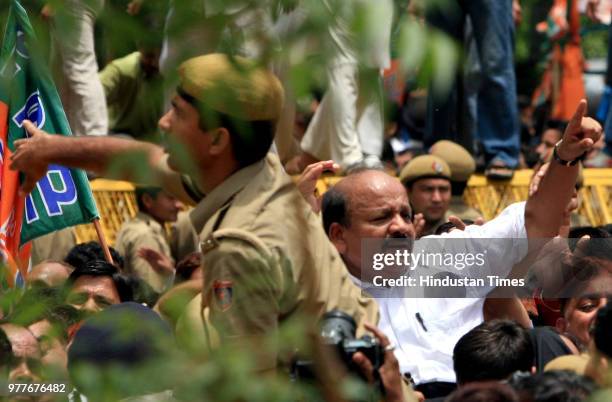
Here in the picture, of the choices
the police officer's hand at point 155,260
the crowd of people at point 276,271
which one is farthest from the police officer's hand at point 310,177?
the police officer's hand at point 155,260

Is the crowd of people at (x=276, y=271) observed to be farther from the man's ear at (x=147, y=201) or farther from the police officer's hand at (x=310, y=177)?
the man's ear at (x=147, y=201)

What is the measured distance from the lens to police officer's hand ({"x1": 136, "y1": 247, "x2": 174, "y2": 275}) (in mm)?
8797

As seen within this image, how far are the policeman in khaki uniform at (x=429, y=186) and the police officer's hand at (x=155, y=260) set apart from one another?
1.60m

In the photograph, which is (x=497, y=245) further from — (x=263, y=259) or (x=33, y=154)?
(x=33, y=154)

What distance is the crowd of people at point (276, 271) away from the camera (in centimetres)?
273

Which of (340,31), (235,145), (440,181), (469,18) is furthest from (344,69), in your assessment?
(469,18)

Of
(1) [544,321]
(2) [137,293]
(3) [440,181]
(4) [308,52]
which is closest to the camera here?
(4) [308,52]

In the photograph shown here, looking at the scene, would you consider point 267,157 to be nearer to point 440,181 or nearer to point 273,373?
point 273,373

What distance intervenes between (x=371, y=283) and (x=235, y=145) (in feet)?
6.68

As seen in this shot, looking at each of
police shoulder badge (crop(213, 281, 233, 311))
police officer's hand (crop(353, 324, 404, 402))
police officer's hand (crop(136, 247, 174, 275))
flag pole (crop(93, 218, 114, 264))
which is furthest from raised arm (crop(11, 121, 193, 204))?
police officer's hand (crop(136, 247, 174, 275))

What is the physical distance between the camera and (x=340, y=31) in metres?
2.62

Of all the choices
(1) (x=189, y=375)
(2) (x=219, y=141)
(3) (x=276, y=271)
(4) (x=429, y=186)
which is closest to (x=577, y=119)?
(3) (x=276, y=271)

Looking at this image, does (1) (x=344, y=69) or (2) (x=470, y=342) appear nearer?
(1) (x=344, y=69)

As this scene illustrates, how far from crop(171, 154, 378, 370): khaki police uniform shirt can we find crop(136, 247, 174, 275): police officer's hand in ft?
15.1
